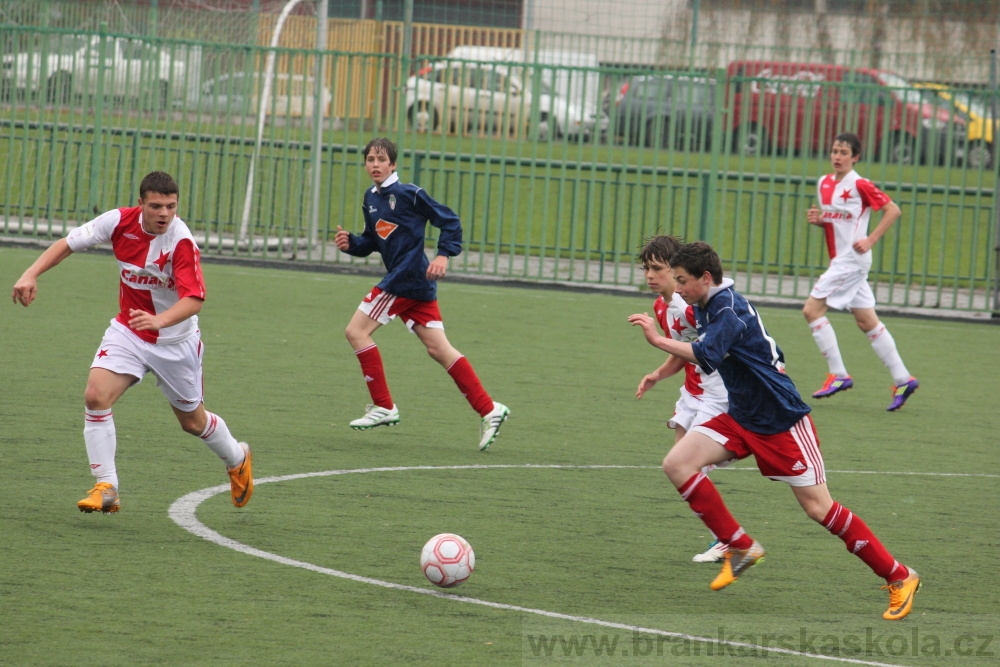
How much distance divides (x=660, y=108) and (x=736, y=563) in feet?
38.3

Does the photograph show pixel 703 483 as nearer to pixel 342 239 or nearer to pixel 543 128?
pixel 342 239

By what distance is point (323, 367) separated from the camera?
35.7 ft

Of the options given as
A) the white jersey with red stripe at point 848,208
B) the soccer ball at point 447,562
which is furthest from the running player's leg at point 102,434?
the white jersey with red stripe at point 848,208

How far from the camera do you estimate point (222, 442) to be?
6473 mm

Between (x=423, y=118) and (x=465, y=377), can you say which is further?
(x=423, y=118)

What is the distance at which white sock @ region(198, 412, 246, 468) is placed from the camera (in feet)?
21.2

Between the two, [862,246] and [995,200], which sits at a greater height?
[995,200]

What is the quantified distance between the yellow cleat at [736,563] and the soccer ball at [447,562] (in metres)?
0.98

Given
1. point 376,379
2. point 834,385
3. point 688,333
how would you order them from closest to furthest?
point 688,333, point 376,379, point 834,385

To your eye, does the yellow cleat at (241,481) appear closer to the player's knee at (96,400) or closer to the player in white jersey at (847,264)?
the player's knee at (96,400)

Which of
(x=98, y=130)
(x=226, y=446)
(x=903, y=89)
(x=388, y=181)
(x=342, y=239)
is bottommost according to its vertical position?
(x=226, y=446)

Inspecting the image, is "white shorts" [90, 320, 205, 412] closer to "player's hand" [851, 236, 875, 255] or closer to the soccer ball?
the soccer ball

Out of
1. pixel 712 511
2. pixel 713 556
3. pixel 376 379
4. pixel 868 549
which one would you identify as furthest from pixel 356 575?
pixel 376 379

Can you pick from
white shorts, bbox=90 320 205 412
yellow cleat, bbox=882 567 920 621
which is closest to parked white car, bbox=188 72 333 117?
white shorts, bbox=90 320 205 412
